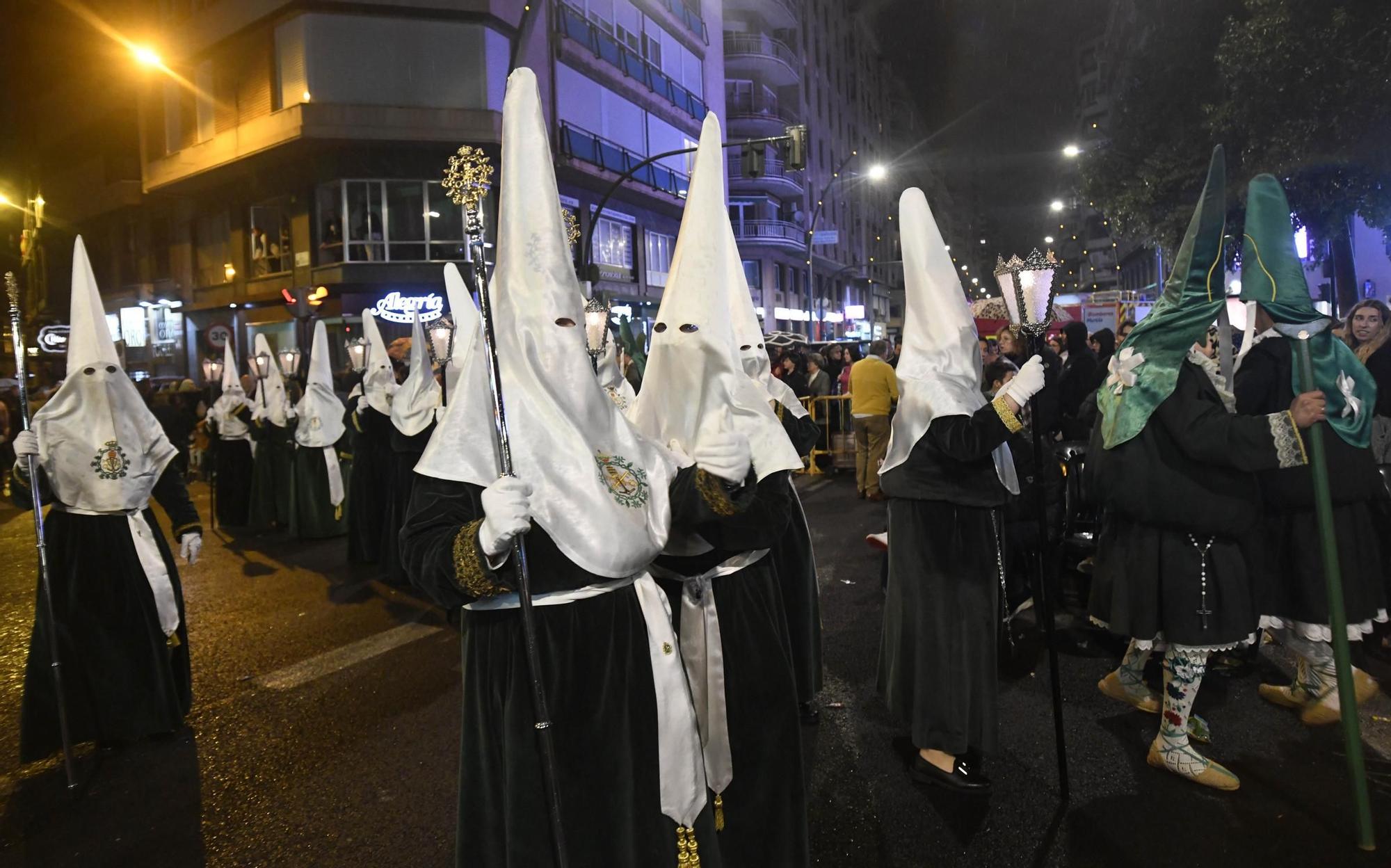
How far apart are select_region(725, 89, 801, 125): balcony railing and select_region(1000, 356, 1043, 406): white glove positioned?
41770 mm

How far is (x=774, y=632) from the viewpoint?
2812 mm

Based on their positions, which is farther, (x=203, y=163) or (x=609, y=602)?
(x=203, y=163)

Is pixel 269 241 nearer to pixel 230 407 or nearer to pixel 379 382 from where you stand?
pixel 230 407

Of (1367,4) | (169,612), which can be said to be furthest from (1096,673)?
(1367,4)

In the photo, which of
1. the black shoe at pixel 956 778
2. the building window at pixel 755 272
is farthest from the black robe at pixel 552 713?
the building window at pixel 755 272

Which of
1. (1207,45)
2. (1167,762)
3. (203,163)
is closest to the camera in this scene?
(1167,762)

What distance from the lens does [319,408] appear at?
10219 millimetres

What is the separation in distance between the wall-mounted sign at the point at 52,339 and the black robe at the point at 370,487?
1375 cm

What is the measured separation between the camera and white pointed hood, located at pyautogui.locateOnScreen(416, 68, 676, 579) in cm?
223

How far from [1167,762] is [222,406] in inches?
462

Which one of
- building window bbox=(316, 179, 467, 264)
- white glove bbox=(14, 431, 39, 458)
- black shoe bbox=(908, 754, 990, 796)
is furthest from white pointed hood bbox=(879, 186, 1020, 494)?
building window bbox=(316, 179, 467, 264)

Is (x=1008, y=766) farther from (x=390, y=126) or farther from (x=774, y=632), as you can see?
(x=390, y=126)

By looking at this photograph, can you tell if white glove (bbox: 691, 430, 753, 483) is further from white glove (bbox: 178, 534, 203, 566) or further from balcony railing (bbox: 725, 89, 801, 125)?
balcony railing (bbox: 725, 89, 801, 125)

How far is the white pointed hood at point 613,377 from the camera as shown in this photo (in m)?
6.22
